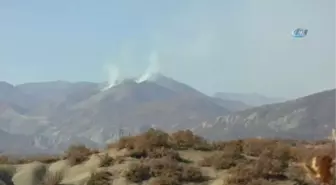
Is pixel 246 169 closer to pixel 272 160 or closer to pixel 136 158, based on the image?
pixel 272 160

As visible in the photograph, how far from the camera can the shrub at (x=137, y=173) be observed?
2453 centimetres

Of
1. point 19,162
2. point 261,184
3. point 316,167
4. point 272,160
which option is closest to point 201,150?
point 272,160

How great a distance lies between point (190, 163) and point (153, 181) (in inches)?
123

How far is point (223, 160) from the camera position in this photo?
25.5m

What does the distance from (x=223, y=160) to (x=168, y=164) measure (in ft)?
7.44

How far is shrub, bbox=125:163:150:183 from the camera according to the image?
24.5 meters

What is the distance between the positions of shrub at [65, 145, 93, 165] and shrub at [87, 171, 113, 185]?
3.61 meters

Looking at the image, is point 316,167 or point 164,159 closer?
point 316,167

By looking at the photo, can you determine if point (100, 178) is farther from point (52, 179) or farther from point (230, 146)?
point (230, 146)

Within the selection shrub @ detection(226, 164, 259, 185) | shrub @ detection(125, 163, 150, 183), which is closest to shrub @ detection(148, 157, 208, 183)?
shrub @ detection(125, 163, 150, 183)

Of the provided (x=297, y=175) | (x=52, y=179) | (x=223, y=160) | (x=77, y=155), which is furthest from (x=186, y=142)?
(x=297, y=175)

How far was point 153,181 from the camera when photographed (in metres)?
24.0

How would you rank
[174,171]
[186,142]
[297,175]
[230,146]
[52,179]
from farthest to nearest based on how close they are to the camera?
[186,142], [230,146], [52,179], [174,171], [297,175]

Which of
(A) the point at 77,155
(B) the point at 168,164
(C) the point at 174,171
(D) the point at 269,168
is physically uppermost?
(A) the point at 77,155
